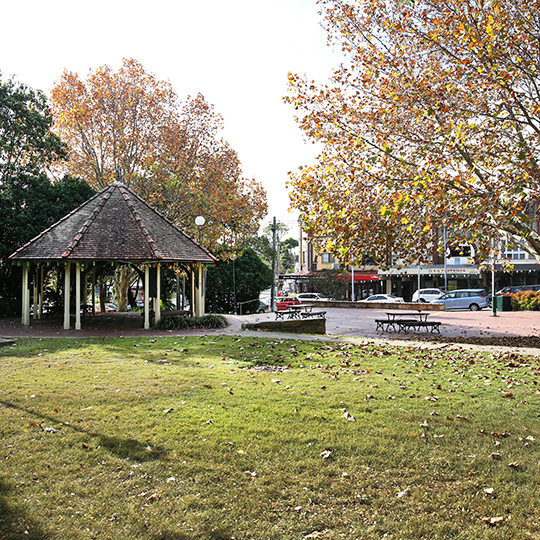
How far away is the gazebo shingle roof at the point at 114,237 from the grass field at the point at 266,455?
9.76m

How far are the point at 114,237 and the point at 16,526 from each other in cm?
1714

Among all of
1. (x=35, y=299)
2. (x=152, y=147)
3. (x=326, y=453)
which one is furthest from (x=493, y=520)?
(x=152, y=147)

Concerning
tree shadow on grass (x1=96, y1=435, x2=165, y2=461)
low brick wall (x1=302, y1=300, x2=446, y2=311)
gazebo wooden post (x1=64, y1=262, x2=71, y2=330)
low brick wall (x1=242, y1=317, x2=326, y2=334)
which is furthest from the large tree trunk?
tree shadow on grass (x1=96, y1=435, x2=165, y2=461)

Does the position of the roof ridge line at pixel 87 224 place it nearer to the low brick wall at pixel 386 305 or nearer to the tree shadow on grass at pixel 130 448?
the tree shadow on grass at pixel 130 448

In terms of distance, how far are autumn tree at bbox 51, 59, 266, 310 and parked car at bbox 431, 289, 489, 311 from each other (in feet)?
71.0

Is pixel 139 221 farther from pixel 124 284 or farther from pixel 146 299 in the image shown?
pixel 124 284

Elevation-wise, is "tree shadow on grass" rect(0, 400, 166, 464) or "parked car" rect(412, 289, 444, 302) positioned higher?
"parked car" rect(412, 289, 444, 302)

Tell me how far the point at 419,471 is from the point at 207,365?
20.7 ft

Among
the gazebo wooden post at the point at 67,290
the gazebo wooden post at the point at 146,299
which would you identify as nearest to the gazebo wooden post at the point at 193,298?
the gazebo wooden post at the point at 146,299

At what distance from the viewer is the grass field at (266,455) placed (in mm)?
4129

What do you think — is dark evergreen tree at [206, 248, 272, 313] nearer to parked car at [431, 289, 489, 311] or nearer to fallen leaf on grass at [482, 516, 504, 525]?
parked car at [431, 289, 489, 311]

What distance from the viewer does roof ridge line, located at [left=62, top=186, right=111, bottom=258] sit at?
18.8m

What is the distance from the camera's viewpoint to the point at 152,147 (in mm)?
28625

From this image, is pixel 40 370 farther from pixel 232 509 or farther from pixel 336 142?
pixel 336 142
